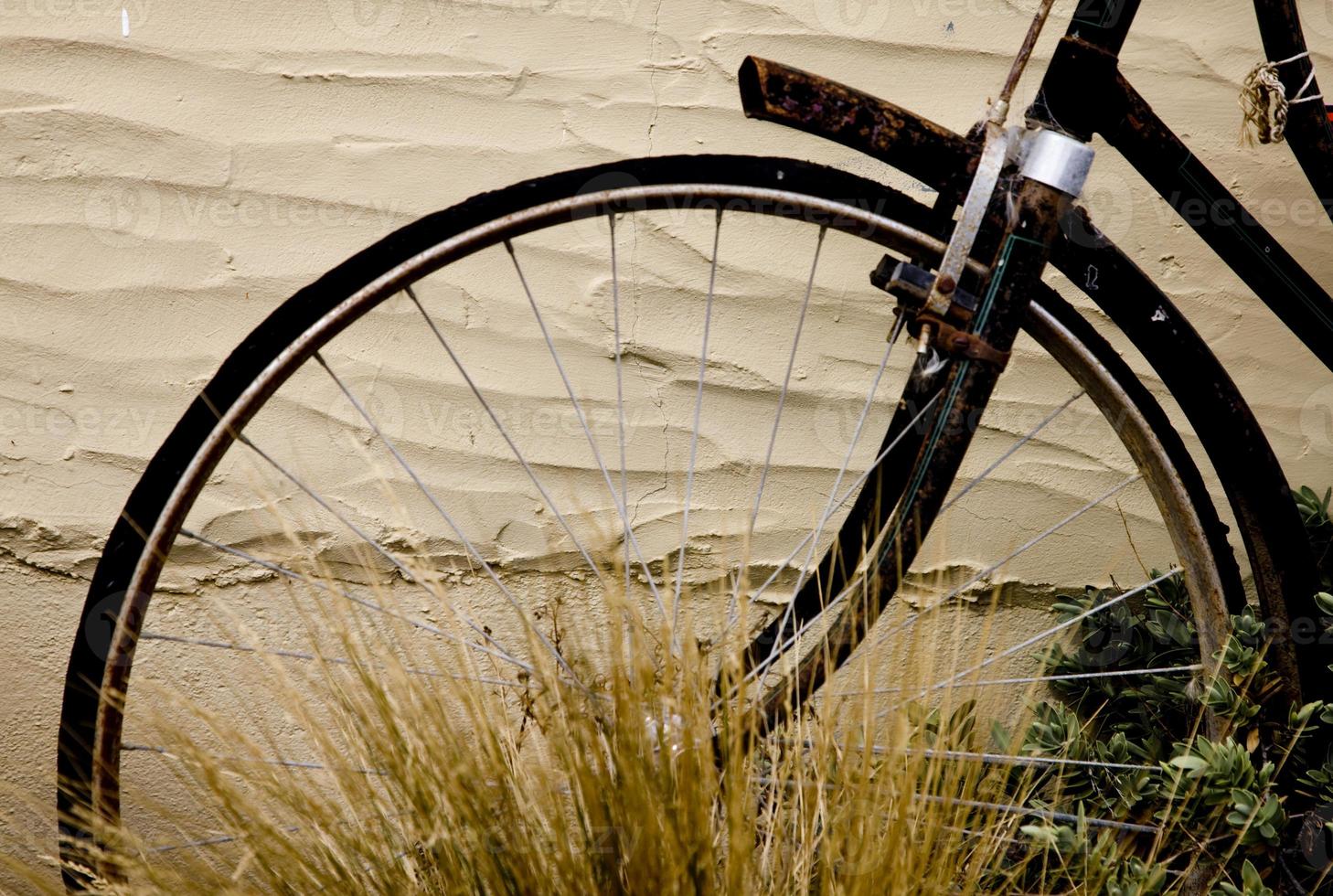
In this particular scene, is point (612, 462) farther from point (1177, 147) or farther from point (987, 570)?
point (1177, 147)

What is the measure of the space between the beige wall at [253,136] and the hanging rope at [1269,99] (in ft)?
1.91

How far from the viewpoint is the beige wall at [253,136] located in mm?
1859

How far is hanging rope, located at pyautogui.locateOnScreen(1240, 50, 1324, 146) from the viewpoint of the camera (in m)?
1.43

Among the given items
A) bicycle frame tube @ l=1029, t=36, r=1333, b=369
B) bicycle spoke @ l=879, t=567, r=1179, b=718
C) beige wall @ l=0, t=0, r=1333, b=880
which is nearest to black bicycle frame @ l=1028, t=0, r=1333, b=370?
bicycle frame tube @ l=1029, t=36, r=1333, b=369

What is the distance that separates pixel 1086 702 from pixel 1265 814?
0.60 metres

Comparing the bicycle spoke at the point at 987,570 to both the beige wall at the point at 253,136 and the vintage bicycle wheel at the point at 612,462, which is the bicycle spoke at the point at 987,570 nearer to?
the vintage bicycle wheel at the point at 612,462

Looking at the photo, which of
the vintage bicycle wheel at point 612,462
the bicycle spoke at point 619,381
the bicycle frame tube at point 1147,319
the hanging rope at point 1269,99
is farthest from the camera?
the vintage bicycle wheel at point 612,462

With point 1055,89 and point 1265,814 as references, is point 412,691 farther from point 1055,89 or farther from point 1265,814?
point 1265,814

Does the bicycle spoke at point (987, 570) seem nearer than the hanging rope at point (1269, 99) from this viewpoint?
Yes

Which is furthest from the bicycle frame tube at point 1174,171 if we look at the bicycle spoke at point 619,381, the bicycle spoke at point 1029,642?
the bicycle spoke at point 619,381

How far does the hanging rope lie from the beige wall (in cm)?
58

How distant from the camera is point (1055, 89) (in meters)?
1.24

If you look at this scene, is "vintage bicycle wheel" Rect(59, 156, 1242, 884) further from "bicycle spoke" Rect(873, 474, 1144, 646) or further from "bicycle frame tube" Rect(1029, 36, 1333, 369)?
"bicycle frame tube" Rect(1029, 36, 1333, 369)

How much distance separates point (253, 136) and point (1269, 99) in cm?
154
